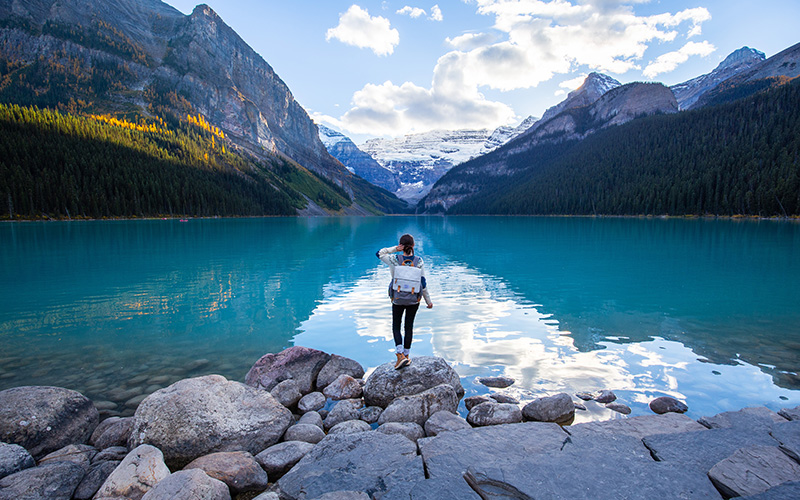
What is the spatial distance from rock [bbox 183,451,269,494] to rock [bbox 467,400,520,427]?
4762 millimetres

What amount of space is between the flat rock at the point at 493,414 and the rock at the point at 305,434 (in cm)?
358

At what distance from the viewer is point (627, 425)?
7754 mm

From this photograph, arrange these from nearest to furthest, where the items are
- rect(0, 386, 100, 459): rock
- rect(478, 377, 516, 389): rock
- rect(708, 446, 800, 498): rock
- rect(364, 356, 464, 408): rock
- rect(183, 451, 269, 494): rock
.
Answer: rect(708, 446, 800, 498): rock
rect(183, 451, 269, 494): rock
rect(0, 386, 100, 459): rock
rect(364, 356, 464, 408): rock
rect(478, 377, 516, 389): rock

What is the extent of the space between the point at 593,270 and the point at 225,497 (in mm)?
32427

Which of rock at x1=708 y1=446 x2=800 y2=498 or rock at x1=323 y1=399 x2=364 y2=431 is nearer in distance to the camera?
rock at x1=708 y1=446 x2=800 y2=498

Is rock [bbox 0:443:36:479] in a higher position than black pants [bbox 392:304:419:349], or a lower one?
lower

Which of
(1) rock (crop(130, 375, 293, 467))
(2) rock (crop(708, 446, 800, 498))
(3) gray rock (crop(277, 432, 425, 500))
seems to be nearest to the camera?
(2) rock (crop(708, 446, 800, 498))

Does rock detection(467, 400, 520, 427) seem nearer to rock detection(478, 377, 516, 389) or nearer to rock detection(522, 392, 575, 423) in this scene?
rock detection(522, 392, 575, 423)

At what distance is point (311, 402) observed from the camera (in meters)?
10.3

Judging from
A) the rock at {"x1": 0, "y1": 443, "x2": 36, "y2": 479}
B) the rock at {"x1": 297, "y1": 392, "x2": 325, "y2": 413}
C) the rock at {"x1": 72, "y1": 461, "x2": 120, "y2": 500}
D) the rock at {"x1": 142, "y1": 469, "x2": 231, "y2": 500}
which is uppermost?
the rock at {"x1": 142, "y1": 469, "x2": 231, "y2": 500}

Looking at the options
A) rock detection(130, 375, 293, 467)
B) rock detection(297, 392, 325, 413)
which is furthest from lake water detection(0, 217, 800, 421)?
rock detection(130, 375, 293, 467)

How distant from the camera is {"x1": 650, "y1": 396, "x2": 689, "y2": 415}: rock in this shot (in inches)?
365

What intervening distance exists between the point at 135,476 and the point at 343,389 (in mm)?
5445

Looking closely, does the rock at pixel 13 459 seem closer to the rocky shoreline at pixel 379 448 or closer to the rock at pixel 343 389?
the rocky shoreline at pixel 379 448
